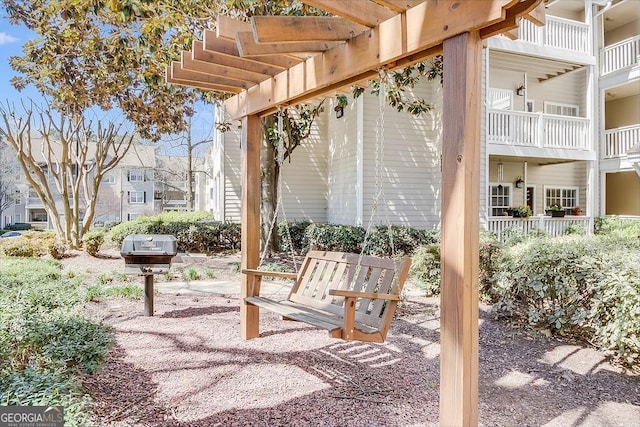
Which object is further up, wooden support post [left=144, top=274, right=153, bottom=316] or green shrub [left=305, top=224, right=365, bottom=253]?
green shrub [left=305, top=224, right=365, bottom=253]

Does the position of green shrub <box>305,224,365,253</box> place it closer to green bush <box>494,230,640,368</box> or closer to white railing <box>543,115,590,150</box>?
green bush <box>494,230,640,368</box>

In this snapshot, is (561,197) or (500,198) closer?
(500,198)

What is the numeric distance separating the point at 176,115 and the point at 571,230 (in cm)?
1156

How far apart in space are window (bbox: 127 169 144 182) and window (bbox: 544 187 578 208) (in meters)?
27.1

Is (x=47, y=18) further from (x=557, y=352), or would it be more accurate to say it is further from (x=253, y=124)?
(x=557, y=352)

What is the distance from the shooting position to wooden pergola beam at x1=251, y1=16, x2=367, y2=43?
2.50 meters

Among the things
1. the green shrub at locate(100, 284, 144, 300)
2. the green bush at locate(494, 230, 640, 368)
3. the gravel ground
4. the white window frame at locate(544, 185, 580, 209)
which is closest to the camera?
Result: the gravel ground

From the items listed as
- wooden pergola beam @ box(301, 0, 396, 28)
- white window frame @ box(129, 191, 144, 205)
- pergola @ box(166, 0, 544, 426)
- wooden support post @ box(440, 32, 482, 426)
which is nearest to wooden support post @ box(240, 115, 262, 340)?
pergola @ box(166, 0, 544, 426)

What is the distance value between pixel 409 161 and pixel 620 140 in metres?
6.77

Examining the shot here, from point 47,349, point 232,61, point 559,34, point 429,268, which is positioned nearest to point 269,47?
point 232,61

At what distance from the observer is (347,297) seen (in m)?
2.89

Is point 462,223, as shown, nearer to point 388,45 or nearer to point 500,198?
point 388,45

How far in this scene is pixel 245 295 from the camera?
4.24m

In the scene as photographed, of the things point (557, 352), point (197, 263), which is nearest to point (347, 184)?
point (197, 263)
